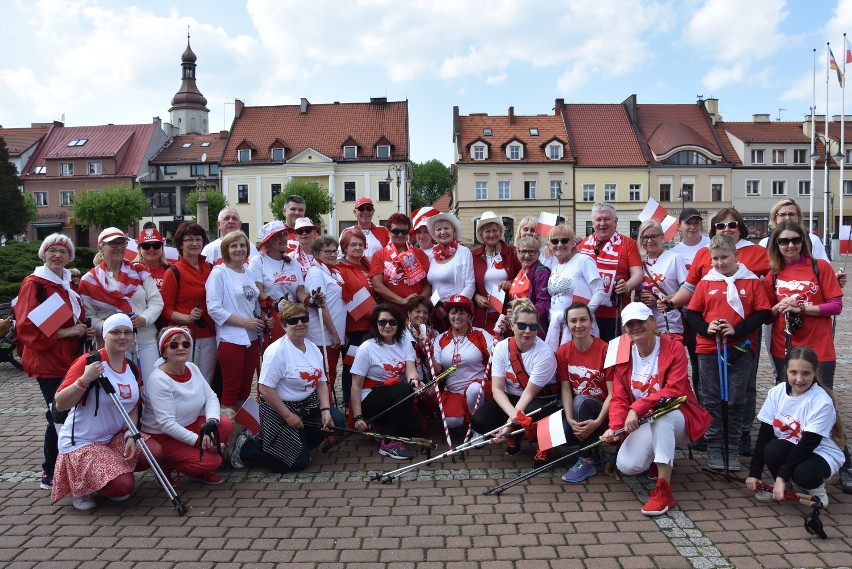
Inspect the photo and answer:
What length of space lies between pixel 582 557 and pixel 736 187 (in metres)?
53.3

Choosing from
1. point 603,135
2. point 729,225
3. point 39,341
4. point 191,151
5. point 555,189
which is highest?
point 191,151

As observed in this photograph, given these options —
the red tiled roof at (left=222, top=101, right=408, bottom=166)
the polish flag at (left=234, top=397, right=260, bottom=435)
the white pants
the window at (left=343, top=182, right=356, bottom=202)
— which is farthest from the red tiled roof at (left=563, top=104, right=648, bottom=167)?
the white pants

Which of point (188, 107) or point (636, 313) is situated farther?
point (188, 107)

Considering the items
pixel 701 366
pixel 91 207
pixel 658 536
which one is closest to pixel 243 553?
pixel 658 536

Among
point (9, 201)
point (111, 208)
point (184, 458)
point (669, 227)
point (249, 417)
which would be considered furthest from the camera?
point (111, 208)

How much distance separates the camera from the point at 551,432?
205 inches

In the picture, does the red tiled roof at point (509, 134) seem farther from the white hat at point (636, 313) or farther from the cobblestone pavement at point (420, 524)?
the cobblestone pavement at point (420, 524)

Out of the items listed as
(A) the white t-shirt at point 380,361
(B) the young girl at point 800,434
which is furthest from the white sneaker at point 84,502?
(B) the young girl at point 800,434

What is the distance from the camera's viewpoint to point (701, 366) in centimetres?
552

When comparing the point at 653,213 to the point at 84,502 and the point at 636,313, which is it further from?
the point at 84,502

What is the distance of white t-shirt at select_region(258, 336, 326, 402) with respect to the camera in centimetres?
559

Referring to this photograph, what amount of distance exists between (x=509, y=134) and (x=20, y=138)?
4123cm

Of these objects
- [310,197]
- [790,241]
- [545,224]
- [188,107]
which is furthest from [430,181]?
[790,241]

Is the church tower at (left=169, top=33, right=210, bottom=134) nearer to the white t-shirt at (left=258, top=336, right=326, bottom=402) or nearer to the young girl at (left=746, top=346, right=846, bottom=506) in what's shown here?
the white t-shirt at (left=258, top=336, right=326, bottom=402)
